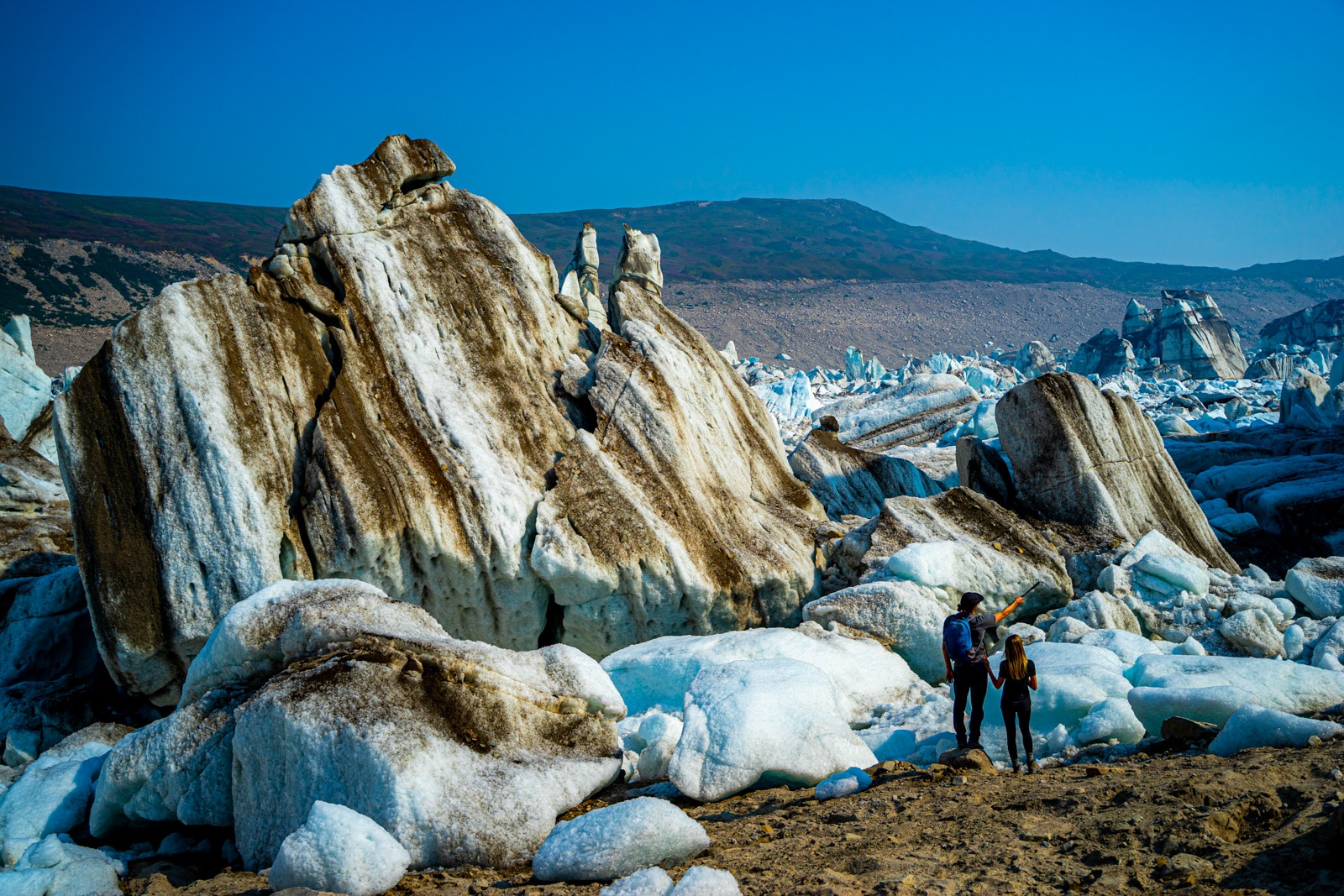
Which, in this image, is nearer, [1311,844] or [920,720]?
[1311,844]

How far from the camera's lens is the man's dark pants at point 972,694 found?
674 cm

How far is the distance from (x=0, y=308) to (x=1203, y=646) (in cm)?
9619

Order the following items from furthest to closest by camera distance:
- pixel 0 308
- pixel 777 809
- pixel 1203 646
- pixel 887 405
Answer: pixel 0 308 → pixel 887 405 → pixel 1203 646 → pixel 777 809

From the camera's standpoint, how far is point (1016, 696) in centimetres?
660

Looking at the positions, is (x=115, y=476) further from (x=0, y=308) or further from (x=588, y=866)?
(x=0, y=308)

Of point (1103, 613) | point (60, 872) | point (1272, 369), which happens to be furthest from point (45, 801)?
point (1272, 369)

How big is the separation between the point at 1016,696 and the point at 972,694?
318 millimetres

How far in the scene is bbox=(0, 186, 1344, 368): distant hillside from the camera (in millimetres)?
89750

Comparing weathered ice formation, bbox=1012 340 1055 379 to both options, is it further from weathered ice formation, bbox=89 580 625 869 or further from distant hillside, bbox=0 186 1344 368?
weathered ice formation, bbox=89 580 625 869

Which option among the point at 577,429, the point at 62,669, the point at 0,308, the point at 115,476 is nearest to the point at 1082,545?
the point at 577,429

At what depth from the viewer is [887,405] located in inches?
1044

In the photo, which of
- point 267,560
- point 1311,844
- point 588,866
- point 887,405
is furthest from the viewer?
point 887,405

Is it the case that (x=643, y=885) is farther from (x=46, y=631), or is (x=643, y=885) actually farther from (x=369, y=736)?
(x=46, y=631)

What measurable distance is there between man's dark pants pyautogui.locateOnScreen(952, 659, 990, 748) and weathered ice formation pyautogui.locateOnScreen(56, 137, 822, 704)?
3.88 meters
